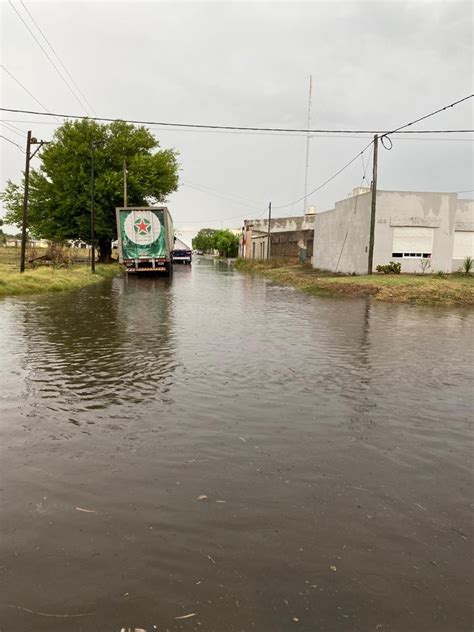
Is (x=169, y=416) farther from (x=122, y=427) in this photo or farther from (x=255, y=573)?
(x=255, y=573)

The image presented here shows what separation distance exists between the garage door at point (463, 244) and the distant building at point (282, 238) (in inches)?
661

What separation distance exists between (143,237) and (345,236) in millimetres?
12687

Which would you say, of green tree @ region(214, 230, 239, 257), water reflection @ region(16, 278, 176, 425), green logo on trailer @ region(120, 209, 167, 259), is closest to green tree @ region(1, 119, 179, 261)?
green logo on trailer @ region(120, 209, 167, 259)

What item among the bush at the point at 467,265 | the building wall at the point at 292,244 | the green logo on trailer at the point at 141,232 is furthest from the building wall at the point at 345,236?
the green logo on trailer at the point at 141,232

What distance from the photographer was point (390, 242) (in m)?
30.0

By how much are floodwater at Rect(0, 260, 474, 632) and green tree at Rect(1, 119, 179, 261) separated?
34467 mm

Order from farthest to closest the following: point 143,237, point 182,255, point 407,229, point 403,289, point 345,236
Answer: point 182,255, point 345,236, point 143,237, point 407,229, point 403,289

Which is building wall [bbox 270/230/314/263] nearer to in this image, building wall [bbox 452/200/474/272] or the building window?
building wall [bbox 452/200/474/272]

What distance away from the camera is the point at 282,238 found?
2261 inches

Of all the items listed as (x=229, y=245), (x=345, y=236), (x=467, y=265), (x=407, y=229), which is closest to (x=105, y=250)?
(x=345, y=236)

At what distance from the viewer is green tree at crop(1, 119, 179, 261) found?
4056cm

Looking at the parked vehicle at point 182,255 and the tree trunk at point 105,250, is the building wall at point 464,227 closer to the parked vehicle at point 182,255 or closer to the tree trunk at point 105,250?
the tree trunk at point 105,250

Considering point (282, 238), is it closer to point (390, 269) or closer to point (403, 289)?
point (390, 269)

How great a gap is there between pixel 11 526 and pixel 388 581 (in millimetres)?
2390
